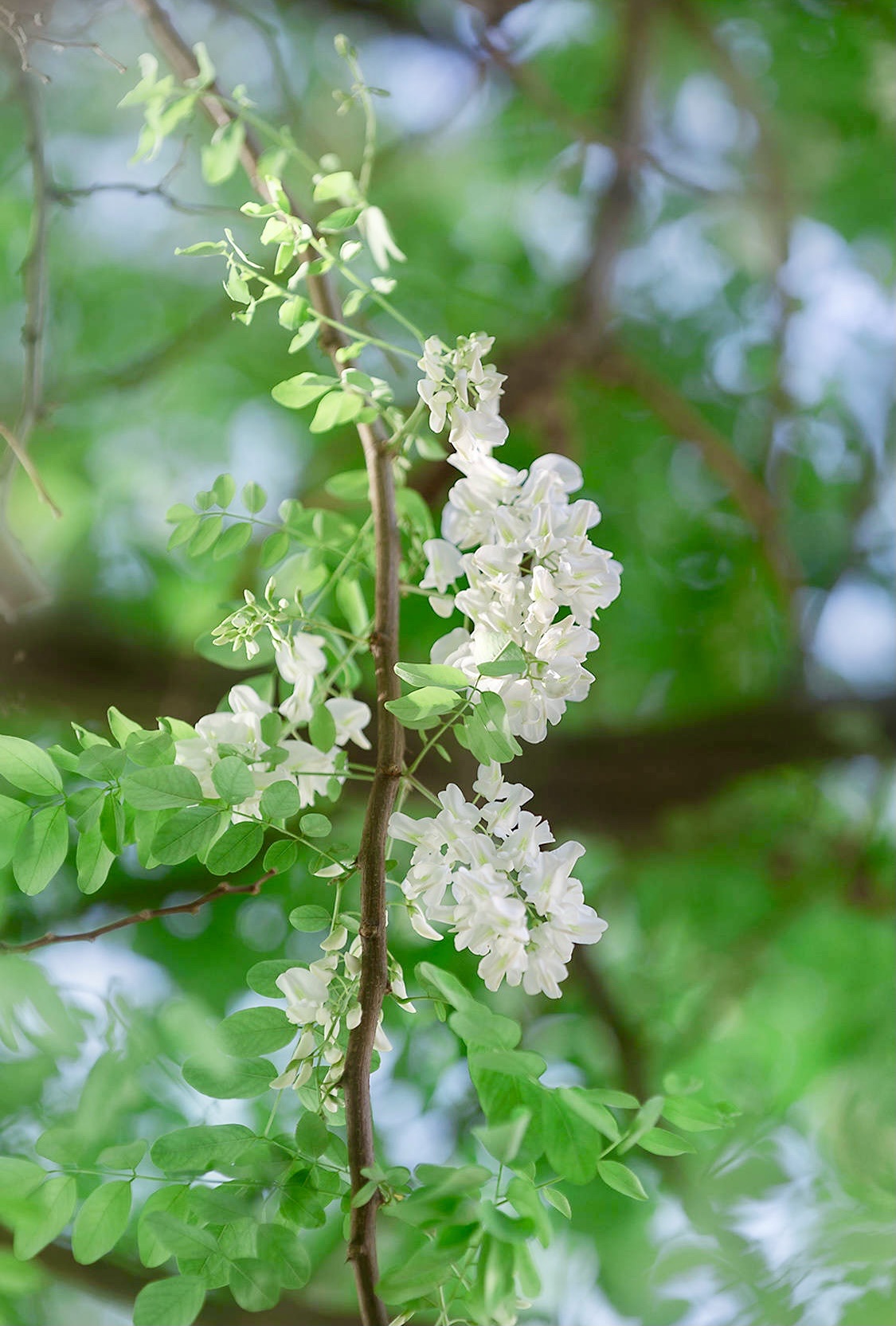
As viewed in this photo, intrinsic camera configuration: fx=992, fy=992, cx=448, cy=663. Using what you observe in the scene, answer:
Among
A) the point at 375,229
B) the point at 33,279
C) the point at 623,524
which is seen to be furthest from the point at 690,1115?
the point at 623,524

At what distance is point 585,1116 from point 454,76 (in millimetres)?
1522

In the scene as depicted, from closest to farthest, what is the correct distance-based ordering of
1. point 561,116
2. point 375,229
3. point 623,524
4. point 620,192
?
point 375,229 < point 561,116 < point 620,192 < point 623,524

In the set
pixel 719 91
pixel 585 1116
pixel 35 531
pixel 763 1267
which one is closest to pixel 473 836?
pixel 585 1116

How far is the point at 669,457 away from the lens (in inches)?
67.4

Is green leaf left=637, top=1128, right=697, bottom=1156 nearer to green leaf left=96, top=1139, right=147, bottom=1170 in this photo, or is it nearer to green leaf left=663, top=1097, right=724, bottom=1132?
green leaf left=663, top=1097, right=724, bottom=1132

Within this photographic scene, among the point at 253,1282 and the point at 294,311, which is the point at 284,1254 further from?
the point at 294,311

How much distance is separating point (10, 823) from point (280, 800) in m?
0.13

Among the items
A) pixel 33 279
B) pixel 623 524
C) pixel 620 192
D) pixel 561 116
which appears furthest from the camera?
pixel 623 524

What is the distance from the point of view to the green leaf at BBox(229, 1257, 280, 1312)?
0.40m

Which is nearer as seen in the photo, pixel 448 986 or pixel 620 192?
pixel 448 986

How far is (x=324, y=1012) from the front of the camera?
42 centimetres

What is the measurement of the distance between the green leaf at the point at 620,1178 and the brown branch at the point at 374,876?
0.33 ft

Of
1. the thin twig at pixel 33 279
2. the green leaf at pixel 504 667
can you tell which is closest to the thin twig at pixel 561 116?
the thin twig at pixel 33 279

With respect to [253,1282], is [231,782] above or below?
above
